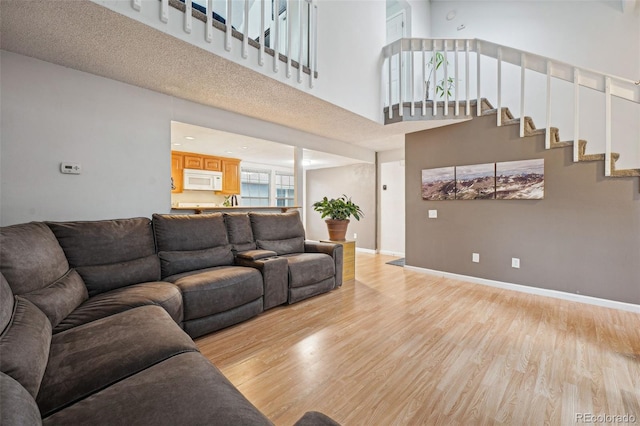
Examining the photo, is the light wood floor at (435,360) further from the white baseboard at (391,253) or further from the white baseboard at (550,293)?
the white baseboard at (391,253)

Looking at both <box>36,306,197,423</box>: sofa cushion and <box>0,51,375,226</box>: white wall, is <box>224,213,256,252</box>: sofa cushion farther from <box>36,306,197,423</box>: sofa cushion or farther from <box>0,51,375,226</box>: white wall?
<box>36,306,197,423</box>: sofa cushion

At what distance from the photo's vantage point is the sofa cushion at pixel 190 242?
8.41 ft

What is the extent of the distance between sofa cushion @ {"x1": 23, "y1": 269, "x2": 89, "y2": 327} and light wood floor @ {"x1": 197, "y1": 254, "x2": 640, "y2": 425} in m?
0.90

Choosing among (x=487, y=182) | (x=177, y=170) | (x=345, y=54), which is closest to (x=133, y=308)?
(x=345, y=54)

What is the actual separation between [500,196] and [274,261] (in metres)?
3.13

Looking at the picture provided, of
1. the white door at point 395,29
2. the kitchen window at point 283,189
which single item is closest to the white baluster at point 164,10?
the white door at point 395,29

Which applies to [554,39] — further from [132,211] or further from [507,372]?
[132,211]

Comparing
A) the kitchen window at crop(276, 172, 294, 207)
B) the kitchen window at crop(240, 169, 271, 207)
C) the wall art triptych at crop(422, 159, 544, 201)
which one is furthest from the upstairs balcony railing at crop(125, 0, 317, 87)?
the kitchen window at crop(276, 172, 294, 207)

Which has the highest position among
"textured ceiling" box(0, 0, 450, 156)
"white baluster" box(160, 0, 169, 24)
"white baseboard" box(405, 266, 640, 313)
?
"white baluster" box(160, 0, 169, 24)

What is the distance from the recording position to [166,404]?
84 cm

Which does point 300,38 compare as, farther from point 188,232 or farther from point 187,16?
point 188,232

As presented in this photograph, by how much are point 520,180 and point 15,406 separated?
446 centimetres

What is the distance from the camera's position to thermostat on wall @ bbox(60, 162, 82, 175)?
242 cm

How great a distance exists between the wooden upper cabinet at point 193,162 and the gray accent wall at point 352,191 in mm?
2914
